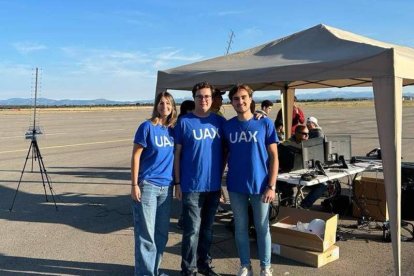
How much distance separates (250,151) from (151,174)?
93cm

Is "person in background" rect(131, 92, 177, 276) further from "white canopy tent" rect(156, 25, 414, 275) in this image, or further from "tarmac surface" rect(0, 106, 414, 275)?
"white canopy tent" rect(156, 25, 414, 275)

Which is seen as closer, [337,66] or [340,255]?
[337,66]

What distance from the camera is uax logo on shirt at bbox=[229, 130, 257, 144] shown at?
3.95 meters

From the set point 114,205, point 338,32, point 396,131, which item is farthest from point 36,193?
point 396,131

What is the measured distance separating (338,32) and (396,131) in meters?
2.45

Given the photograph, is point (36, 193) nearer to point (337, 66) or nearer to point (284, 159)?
point (284, 159)

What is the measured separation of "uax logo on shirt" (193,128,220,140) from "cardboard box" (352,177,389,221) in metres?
3.29

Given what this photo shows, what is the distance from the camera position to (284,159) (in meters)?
6.13

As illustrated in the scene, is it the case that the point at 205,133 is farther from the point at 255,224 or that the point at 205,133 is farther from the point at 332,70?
the point at 332,70

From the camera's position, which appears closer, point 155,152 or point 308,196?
point 155,152

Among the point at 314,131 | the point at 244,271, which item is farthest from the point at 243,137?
the point at 314,131

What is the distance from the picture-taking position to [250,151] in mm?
3971

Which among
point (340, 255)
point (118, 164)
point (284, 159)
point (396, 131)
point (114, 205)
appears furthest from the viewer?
point (118, 164)

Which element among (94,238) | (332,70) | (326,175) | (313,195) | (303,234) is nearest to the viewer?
(332,70)
